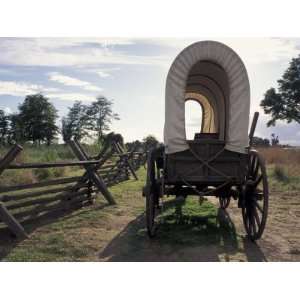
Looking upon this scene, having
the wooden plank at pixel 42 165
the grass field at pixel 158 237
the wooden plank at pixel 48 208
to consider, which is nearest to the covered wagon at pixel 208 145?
the grass field at pixel 158 237

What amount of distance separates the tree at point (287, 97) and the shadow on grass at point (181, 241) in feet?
110

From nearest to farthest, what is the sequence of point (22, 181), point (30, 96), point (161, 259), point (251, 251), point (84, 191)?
point (161, 259) < point (251, 251) < point (84, 191) < point (22, 181) < point (30, 96)

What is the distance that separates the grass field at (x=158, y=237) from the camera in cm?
542

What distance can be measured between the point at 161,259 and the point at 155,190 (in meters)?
1.67

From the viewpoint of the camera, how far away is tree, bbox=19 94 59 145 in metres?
67.1

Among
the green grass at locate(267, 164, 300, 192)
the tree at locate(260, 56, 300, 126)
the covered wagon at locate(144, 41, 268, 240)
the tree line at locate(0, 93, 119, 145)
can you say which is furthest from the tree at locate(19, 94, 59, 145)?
the covered wagon at locate(144, 41, 268, 240)

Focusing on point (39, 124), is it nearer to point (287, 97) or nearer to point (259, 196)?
point (287, 97)

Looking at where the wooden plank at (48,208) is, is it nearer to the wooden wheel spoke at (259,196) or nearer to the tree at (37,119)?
the wooden wheel spoke at (259,196)

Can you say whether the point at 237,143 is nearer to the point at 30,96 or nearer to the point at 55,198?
the point at 55,198

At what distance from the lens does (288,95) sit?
39.2 metres

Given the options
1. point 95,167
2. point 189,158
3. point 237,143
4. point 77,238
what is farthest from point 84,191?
point 237,143

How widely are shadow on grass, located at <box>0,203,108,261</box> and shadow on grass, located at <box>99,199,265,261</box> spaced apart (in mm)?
1429

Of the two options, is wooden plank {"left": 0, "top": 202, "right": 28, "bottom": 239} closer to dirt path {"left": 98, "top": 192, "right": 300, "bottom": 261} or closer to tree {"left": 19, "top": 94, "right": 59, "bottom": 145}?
dirt path {"left": 98, "top": 192, "right": 300, "bottom": 261}

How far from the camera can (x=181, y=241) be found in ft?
20.2
